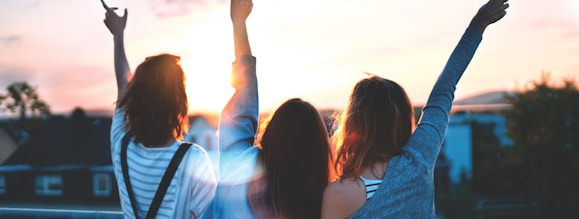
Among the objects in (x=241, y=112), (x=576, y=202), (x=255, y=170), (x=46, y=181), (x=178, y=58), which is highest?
(x=178, y=58)

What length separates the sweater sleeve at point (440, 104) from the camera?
2.47m

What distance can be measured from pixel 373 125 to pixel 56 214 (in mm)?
3240

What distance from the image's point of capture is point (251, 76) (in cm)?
266

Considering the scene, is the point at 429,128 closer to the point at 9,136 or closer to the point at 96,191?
the point at 96,191

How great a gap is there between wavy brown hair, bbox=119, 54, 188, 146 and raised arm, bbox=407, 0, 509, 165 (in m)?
0.89

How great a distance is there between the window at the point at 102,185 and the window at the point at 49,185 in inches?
94.0

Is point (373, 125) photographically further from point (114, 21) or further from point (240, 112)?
point (114, 21)

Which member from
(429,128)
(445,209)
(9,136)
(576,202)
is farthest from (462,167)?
(429,128)

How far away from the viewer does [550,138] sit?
42.5 meters

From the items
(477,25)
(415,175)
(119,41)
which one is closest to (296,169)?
(415,175)

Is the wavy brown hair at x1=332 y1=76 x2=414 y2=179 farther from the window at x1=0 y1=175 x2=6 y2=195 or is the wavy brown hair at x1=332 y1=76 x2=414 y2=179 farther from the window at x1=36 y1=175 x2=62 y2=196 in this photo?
the window at x1=0 y1=175 x2=6 y2=195

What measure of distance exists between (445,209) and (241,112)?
Answer: 35.5 meters

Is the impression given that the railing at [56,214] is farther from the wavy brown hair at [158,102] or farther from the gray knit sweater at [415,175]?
the gray knit sweater at [415,175]

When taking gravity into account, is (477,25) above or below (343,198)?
above
